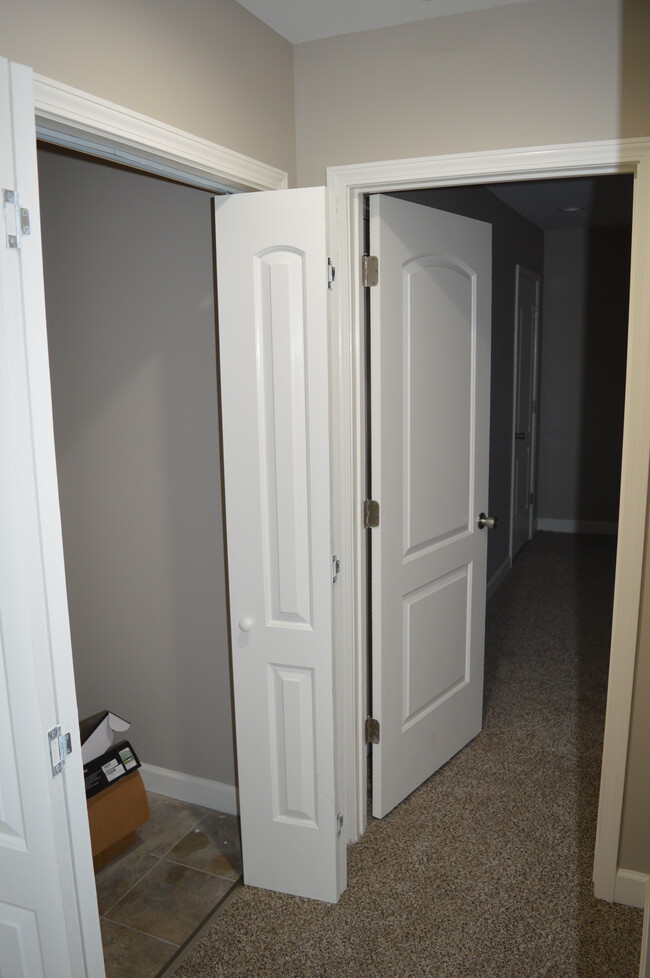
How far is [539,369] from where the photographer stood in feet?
21.8

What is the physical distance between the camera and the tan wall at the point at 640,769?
7.05 feet

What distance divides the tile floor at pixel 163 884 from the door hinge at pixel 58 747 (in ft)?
3.74

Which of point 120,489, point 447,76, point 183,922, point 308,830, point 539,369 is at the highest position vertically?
point 447,76

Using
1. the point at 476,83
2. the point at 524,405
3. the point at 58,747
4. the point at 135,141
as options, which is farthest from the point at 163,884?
the point at 524,405

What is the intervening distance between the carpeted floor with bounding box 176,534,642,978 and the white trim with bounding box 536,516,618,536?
343 cm

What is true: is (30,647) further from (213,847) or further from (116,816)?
(213,847)

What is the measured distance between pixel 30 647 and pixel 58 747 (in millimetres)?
204

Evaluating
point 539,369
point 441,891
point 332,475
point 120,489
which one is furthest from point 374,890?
point 539,369

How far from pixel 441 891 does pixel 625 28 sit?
2.54m

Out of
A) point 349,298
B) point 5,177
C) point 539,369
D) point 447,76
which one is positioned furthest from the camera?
point 539,369

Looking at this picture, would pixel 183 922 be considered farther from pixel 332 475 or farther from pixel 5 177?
pixel 5 177

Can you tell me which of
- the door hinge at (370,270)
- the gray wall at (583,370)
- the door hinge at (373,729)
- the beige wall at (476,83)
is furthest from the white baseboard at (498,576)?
the beige wall at (476,83)

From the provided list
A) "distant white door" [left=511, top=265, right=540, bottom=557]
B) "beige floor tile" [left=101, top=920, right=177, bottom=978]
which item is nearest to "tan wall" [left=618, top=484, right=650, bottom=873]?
"beige floor tile" [left=101, top=920, right=177, bottom=978]

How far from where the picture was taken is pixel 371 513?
8.18 ft
